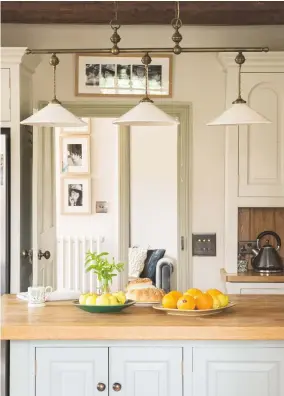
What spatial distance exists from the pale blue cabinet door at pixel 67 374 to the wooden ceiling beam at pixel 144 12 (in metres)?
2.70

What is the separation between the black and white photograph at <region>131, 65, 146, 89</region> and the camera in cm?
533

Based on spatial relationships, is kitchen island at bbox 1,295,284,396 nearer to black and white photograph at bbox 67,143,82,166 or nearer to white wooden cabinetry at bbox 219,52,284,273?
white wooden cabinetry at bbox 219,52,284,273

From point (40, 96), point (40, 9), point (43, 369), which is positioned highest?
point (40, 9)

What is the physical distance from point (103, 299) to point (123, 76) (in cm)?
249

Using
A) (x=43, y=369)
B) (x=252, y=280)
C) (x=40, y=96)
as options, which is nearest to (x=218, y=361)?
(x=43, y=369)

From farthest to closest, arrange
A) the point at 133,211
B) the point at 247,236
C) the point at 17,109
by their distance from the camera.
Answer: the point at 133,211, the point at 247,236, the point at 17,109

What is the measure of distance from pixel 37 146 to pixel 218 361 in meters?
2.33

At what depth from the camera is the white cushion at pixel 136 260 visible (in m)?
6.05

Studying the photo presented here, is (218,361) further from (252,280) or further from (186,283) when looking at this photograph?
(186,283)

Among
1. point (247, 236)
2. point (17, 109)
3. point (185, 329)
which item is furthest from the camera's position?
point (247, 236)

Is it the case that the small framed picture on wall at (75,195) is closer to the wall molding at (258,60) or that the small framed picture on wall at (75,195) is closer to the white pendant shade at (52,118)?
the wall molding at (258,60)

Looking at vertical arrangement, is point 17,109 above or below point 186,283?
above

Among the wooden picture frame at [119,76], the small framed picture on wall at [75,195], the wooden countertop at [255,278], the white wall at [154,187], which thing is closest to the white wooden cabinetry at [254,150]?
the wooden countertop at [255,278]

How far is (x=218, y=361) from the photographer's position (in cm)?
304
